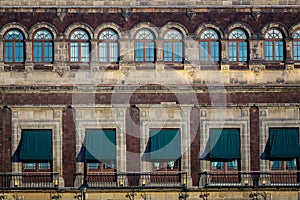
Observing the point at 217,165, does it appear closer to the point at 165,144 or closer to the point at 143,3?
the point at 165,144

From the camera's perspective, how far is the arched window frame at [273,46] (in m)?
57.3

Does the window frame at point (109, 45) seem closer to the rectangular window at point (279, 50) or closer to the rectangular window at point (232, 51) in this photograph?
the rectangular window at point (232, 51)

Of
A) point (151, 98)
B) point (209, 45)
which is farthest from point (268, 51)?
point (151, 98)

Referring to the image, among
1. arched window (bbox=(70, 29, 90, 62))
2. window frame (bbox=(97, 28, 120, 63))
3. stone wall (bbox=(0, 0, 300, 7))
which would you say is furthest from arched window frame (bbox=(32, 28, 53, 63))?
window frame (bbox=(97, 28, 120, 63))

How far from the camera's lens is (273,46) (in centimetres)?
5738

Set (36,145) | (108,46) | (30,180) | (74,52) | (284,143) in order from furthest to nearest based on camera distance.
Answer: (108,46)
(74,52)
(284,143)
(30,180)
(36,145)

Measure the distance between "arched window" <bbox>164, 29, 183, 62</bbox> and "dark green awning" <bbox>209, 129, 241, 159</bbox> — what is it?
4531 mm

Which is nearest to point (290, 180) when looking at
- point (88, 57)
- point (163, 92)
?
point (163, 92)

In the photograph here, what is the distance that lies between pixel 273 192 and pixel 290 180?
4.41 ft

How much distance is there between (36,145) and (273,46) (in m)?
14.2

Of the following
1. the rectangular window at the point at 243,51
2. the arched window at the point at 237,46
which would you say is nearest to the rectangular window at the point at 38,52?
the arched window at the point at 237,46

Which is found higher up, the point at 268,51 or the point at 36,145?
the point at 268,51

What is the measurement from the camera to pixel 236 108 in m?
56.6

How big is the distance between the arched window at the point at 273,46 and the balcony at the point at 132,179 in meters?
8.16
